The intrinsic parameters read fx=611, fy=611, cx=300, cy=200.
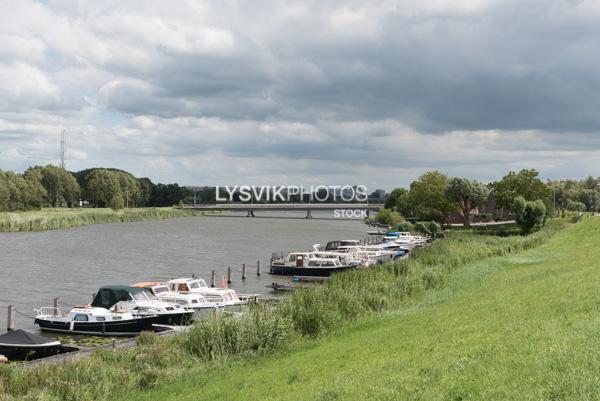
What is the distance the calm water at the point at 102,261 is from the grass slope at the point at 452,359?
22842 mm

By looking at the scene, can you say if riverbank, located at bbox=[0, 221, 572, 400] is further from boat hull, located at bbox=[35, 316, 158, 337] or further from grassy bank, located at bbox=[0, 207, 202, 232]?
grassy bank, located at bbox=[0, 207, 202, 232]

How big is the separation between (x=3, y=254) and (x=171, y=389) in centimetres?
6239

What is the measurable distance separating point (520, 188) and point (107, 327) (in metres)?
88.8

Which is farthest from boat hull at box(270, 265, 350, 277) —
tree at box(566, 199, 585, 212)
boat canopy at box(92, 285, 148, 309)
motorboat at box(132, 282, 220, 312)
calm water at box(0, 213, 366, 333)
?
tree at box(566, 199, 585, 212)

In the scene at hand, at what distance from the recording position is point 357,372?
51.7 ft

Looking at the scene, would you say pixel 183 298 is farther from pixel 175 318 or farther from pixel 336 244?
pixel 336 244

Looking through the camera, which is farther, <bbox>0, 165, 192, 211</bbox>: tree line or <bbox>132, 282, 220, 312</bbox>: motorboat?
<bbox>0, 165, 192, 211</bbox>: tree line

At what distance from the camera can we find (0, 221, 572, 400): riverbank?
729 inches

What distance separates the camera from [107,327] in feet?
111

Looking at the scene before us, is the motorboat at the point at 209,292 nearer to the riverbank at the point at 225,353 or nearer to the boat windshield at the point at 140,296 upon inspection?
the boat windshield at the point at 140,296

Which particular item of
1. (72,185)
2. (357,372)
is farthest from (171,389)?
(72,185)

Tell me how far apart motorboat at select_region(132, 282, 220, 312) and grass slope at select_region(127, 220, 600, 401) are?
685 inches

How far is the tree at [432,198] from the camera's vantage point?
120 metres

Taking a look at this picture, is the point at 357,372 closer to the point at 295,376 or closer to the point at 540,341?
the point at 295,376
